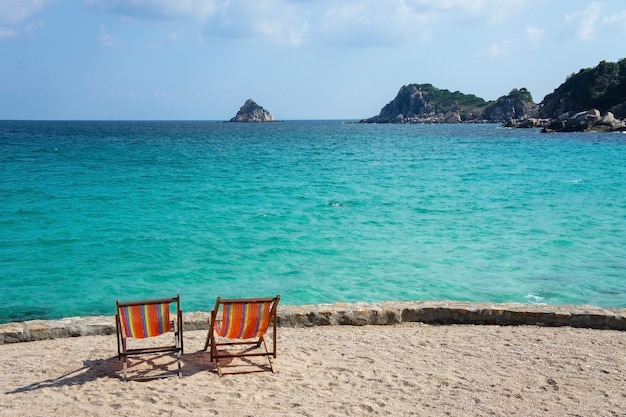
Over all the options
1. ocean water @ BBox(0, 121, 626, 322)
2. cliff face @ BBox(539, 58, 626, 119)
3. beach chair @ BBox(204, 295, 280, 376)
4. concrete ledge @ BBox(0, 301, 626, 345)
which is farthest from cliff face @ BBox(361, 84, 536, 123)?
beach chair @ BBox(204, 295, 280, 376)

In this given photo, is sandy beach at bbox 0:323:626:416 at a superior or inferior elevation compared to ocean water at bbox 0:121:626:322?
superior

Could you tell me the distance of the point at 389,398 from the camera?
18.7 feet

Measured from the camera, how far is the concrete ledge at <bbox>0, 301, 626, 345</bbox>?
8.00 metres

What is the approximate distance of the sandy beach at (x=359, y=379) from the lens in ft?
18.1

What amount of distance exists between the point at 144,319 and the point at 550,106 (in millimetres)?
113753

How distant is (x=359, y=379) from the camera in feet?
20.3

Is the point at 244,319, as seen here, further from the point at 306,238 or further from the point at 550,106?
the point at 550,106

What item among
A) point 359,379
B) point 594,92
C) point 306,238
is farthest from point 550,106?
point 359,379

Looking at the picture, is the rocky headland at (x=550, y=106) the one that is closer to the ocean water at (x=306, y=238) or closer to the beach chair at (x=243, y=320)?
the ocean water at (x=306, y=238)

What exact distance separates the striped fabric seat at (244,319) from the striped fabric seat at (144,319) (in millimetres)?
667

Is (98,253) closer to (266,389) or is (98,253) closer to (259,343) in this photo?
(259,343)

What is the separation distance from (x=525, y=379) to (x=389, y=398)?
1.68m

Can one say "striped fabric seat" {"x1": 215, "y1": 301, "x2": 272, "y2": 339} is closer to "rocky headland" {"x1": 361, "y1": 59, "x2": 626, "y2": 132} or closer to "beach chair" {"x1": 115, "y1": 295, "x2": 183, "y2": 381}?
"beach chair" {"x1": 115, "y1": 295, "x2": 183, "y2": 381}

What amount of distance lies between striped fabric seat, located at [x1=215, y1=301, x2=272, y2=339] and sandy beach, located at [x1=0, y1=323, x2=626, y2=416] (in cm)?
51
